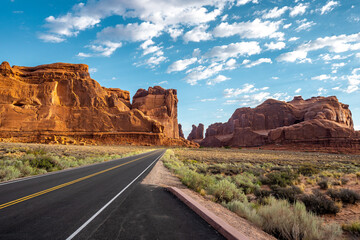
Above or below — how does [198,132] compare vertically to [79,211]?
above

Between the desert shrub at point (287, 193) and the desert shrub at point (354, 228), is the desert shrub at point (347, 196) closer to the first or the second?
the desert shrub at point (287, 193)

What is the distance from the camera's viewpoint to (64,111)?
8256cm

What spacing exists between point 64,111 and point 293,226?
311 feet

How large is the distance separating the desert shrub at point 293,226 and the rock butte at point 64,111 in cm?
7215

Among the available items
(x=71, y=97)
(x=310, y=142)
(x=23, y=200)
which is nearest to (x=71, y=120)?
(x=71, y=97)

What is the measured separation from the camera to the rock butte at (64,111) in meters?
72.8

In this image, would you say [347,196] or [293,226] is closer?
[293,226]

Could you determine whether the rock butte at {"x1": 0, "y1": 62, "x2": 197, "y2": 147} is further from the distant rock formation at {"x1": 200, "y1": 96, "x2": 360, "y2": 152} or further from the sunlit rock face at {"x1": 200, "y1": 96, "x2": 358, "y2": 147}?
the distant rock formation at {"x1": 200, "y1": 96, "x2": 360, "y2": 152}

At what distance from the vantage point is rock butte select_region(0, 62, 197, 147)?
239ft

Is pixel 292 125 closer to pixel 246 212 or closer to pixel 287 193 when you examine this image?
pixel 287 193

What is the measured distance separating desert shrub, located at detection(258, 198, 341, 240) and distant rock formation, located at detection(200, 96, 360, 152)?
89.5 meters

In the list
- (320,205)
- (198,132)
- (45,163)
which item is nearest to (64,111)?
(45,163)

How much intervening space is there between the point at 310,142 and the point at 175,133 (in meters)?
76.8

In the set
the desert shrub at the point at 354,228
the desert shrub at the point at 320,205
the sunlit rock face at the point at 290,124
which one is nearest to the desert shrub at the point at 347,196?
the desert shrub at the point at 320,205
